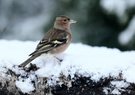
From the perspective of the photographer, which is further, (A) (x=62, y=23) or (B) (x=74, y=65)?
(A) (x=62, y=23)

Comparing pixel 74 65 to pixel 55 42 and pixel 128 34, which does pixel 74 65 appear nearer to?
pixel 55 42

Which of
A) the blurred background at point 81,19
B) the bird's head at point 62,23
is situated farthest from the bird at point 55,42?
the blurred background at point 81,19

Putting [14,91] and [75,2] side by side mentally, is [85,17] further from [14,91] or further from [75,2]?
[14,91]

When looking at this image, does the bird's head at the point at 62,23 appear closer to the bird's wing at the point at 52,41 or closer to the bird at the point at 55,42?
the bird at the point at 55,42

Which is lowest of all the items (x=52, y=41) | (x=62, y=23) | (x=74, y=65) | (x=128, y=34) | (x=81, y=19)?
(x=74, y=65)

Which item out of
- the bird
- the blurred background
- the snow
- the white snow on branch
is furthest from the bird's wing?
the white snow on branch

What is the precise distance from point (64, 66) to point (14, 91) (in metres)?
0.60

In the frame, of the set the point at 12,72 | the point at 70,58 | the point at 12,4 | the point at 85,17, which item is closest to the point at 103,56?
the point at 70,58

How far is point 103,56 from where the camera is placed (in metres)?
→ 8.73

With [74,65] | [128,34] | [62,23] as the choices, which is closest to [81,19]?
[128,34]

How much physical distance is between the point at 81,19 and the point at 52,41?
4830mm

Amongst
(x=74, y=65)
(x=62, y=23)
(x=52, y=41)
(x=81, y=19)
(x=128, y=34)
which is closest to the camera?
(x=74, y=65)

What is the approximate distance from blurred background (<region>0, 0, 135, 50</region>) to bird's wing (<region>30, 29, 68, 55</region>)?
3261 mm

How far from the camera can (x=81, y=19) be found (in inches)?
557
